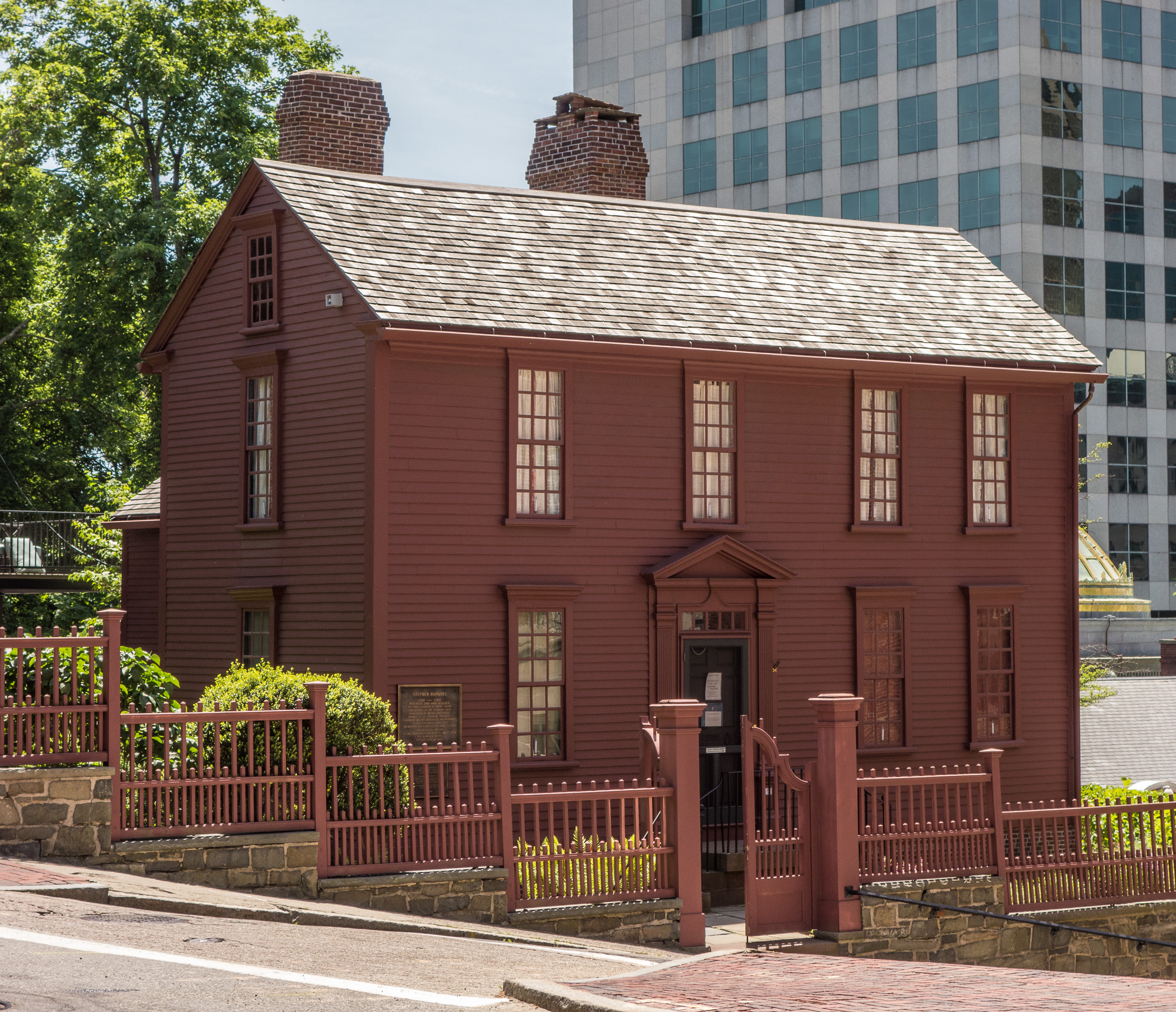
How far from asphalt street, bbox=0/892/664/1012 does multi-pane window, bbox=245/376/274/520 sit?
8968 mm

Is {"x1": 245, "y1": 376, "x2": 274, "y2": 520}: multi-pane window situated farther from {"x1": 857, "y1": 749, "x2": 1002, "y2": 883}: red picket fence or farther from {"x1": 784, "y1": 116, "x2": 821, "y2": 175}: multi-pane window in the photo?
{"x1": 784, "y1": 116, "x2": 821, "y2": 175}: multi-pane window

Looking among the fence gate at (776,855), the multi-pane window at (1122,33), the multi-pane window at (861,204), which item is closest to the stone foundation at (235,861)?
the fence gate at (776,855)

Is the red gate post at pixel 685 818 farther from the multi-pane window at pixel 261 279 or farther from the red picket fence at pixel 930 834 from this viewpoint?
the multi-pane window at pixel 261 279

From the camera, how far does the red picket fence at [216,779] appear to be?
14.2 m

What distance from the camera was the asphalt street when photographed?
9523 millimetres

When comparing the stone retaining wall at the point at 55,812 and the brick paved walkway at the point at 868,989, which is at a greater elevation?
the stone retaining wall at the point at 55,812

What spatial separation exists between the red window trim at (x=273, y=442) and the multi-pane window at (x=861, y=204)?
45448 mm

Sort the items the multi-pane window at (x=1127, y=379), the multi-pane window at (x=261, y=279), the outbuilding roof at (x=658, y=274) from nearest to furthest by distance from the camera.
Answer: the outbuilding roof at (x=658, y=274) → the multi-pane window at (x=261, y=279) → the multi-pane window at (x=1127, y=379)

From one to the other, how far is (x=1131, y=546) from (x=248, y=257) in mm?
49443

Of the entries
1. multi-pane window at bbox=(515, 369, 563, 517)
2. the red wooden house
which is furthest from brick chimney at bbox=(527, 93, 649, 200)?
multi-pane window at bbox=(515, 369, 563, 517)

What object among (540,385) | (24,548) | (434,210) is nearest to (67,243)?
(24,548)

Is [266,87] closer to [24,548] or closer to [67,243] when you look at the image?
[67,243]

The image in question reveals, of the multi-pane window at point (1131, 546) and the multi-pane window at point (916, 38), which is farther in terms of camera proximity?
the multi-pane window at point (1131, 546)

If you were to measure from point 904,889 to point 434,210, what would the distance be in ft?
35.2
